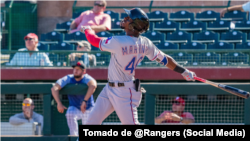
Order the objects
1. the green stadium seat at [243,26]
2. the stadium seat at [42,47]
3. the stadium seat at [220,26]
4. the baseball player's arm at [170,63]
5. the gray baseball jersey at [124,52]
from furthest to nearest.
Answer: the stadium seat at [220,26] < the green stadium seat at [243,26] < the stadium seat at [42,47] < the baseball player's arm at [170,63] < the gray baseball jersey at [124,52]

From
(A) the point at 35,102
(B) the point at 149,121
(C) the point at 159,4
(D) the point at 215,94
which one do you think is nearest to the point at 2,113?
(A) the point at 35,102

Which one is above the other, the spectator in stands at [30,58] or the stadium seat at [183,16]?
the stadium seat at [183,16]

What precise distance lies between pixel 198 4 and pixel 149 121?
686 cm

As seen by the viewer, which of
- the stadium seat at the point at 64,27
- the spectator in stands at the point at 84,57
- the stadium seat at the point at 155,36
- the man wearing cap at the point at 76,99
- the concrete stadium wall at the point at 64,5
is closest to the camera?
the man wearing cap at the point at 76,99

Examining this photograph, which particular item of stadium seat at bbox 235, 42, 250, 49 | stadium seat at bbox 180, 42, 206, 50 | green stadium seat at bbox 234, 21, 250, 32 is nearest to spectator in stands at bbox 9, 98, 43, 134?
stadium seat at bbox 180, 42, 206, 50

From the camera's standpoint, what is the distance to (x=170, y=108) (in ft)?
15.4

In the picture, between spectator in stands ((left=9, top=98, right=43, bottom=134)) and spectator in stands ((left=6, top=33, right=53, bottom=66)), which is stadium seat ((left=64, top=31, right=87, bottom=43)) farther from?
spectator in stands ((left=9, top=98, right=43, bottom=134))

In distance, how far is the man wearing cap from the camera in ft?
13.8

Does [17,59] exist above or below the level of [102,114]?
above

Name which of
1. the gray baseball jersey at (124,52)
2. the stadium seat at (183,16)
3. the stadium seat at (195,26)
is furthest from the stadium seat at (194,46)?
the gray baseball jersey at (124,52)

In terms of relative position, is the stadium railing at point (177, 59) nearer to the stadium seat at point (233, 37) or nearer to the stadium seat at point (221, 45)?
the stadium seat at point (221, 45)

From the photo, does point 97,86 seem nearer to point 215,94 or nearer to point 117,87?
point 117,87

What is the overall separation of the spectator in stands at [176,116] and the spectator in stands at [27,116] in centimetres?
144

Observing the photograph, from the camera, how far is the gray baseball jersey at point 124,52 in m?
3.58
